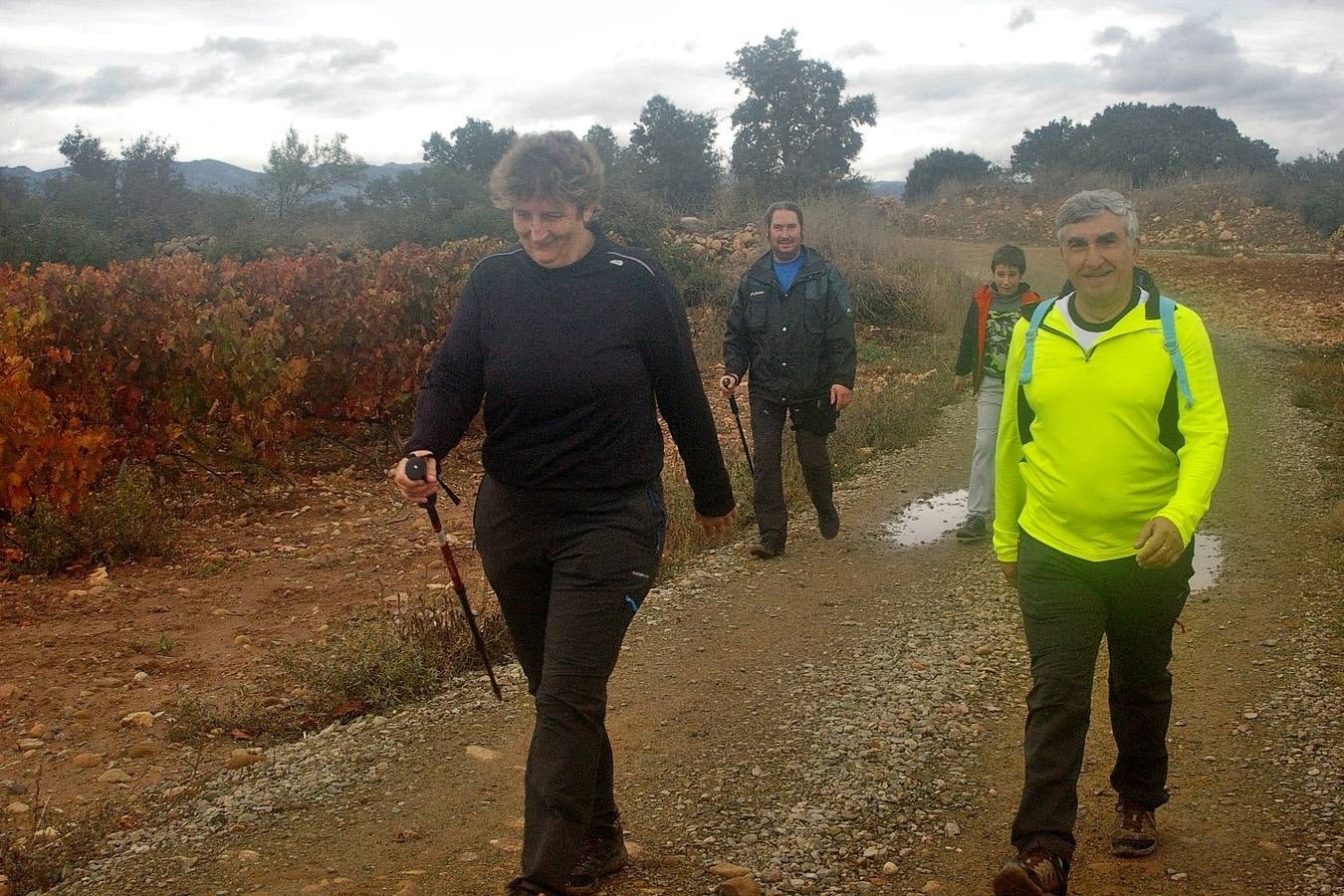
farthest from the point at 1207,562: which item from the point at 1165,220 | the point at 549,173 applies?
the point at 1165,220

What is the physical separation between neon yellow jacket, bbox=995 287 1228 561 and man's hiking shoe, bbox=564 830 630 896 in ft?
5.00

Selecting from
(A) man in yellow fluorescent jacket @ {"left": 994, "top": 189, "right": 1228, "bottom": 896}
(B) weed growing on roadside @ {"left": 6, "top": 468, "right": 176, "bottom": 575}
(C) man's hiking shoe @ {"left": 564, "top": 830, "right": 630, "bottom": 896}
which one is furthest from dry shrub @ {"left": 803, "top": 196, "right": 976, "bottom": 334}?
(C) man's hiking shoe @ {"left": 564, "top": 830, "right": 630, "bottom": 896}

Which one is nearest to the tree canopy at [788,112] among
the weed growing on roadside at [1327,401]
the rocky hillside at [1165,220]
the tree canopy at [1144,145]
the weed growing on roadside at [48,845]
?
the rocky hillside at [1165,220]

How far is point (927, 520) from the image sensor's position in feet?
28.2

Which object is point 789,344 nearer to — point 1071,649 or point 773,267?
point 773,267

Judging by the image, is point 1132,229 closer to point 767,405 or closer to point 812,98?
point 767,405

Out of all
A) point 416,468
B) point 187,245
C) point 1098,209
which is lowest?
point 416,468

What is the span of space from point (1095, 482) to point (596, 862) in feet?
5.84

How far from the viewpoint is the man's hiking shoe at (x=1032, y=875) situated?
312cm

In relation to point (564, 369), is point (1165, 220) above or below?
above

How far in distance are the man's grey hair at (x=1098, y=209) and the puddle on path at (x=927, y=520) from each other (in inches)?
186

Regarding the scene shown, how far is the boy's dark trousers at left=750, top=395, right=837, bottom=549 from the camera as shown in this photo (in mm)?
7277

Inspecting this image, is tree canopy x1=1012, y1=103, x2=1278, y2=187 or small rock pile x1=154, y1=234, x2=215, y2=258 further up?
tree canopy x1=1012, y1=103, x2=1278, y2=187

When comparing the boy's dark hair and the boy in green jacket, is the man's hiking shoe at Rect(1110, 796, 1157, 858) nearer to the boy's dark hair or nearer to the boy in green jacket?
the boy in green jacket
